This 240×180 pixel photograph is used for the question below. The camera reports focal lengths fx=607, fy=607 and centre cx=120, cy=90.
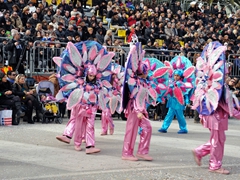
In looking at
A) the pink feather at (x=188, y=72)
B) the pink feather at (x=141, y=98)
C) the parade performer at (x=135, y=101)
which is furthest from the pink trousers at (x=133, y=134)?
the pink feather at (x=188, y=72)

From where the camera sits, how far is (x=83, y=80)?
11.6m

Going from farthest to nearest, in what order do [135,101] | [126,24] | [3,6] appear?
1. [126,24]
2. [3,6]
3. [135,101]

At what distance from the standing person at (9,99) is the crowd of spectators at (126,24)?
2799 millimetres

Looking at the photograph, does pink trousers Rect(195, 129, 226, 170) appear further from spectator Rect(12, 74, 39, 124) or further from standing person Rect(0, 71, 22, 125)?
spectator Rect(12, 74, 39, 124)

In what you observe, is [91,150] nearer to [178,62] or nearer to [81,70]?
[81,70]

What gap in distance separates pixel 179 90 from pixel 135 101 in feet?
16.0

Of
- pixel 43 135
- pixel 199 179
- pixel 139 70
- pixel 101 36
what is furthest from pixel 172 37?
pixel 199 179

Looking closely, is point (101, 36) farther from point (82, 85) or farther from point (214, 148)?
point (214, 148)

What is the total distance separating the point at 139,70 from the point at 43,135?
3876 mm

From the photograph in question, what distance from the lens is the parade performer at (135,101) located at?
10.4 meters

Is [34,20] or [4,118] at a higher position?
[34,20]

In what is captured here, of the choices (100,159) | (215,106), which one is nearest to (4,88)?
(100,159)

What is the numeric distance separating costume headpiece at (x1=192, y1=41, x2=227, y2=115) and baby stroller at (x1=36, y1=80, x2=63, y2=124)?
7.15 meters

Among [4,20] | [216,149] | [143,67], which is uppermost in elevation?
[4,20]
